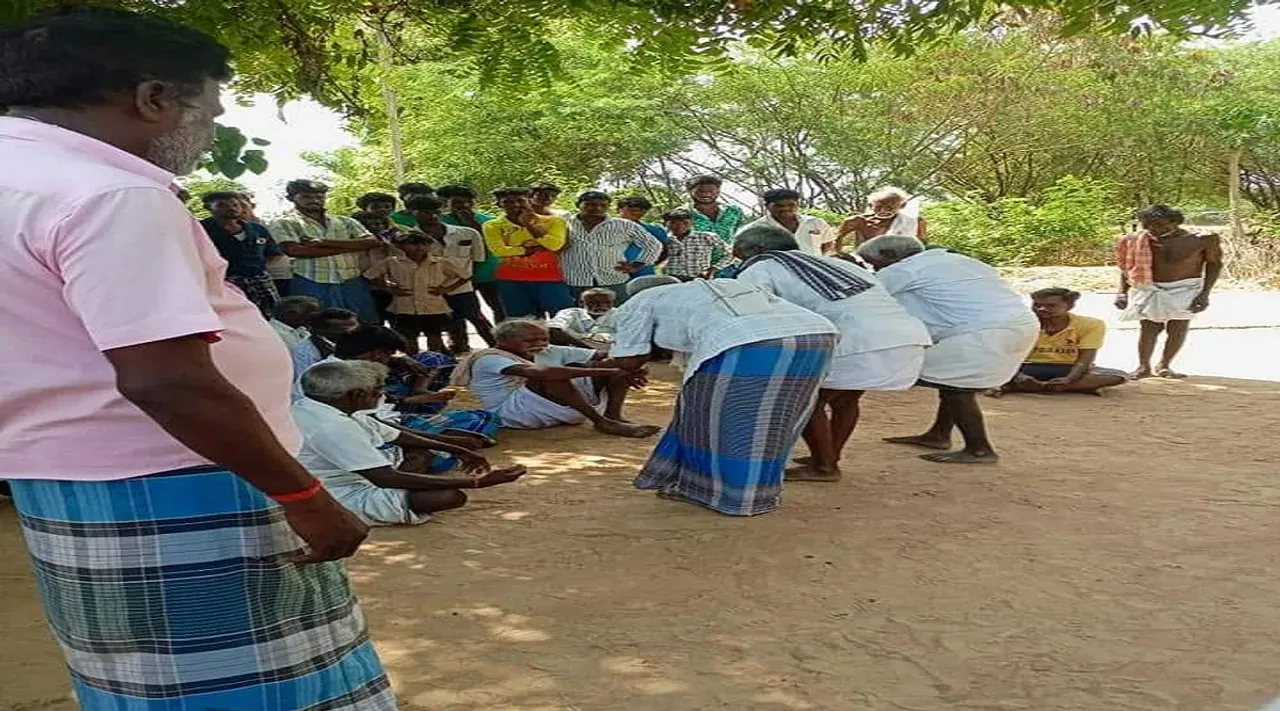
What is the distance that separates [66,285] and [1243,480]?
5.21 meters

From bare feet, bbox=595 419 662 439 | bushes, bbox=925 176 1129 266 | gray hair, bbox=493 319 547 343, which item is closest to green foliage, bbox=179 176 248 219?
gray hair, bbox=493 319 547 343

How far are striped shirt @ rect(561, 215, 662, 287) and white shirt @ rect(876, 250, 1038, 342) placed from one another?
10.5ft

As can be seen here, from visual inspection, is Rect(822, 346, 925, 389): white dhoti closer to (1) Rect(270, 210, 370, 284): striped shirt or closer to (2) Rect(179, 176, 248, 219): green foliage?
(2) Rect(179, 176, 248, 219): green foliage

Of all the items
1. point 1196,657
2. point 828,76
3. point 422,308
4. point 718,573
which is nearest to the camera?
point 1196,657

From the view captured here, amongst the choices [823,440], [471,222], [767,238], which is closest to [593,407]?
[823,440]

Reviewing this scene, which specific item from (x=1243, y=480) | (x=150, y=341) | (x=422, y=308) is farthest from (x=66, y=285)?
(x=422, y=308)

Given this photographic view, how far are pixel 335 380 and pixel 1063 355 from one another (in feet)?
17.9

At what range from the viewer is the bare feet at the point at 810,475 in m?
5.09

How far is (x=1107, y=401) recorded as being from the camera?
7273 millimetres

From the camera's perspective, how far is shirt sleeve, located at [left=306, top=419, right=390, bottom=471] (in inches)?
156

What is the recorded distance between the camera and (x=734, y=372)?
4.29 metres

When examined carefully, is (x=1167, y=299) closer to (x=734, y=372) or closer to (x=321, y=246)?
(x=734, y=372)

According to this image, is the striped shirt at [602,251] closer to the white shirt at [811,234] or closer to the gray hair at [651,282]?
the white shirt at [811,234]

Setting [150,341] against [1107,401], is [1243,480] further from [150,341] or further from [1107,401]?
[150,341]
